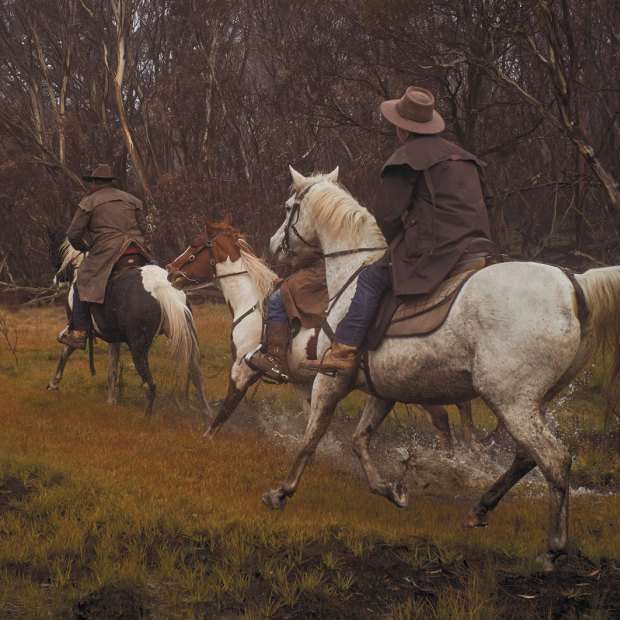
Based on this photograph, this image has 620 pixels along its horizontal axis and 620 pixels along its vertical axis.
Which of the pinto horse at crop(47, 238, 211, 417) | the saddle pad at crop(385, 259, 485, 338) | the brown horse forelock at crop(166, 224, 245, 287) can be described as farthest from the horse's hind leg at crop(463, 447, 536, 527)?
the pinto horse at crop(47, 238, 211, 417)

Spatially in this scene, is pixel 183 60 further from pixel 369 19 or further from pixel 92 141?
pixel 369 19

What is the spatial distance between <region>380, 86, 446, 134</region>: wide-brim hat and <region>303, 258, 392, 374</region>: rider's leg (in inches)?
40.5

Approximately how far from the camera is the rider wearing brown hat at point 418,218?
4.85 m

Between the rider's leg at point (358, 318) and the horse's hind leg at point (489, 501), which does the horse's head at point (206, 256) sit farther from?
the horse's hind leg at point (489, 501)

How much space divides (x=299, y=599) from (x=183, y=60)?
2142 centimetres

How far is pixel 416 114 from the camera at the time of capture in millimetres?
5176

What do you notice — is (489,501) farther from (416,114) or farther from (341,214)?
(416,114)

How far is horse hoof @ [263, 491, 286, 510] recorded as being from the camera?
215 inches

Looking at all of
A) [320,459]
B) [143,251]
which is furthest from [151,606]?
[143,251]

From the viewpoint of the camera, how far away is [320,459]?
768cm

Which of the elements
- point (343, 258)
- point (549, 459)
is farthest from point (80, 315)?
point (549, 459)

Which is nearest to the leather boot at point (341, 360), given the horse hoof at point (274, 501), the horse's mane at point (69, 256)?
the horse hoof at point (274, 501)

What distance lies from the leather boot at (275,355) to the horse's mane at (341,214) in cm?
165

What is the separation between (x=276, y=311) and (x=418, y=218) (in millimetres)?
2680
